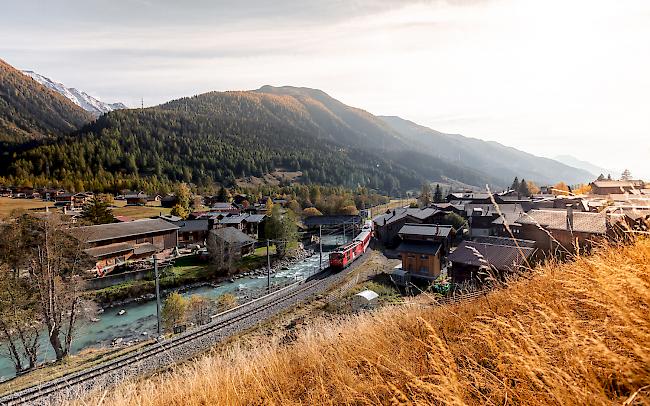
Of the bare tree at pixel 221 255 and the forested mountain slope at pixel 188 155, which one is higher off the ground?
the forested mountain slope at pixel 188 155

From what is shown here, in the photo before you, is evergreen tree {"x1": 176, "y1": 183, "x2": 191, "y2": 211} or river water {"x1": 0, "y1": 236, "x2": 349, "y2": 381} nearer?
river water {"x1": 0, "y1": 236, "x2": 349, "y2": 381}

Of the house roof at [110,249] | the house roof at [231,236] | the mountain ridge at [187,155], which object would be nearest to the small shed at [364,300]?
the house roof at [231,236]

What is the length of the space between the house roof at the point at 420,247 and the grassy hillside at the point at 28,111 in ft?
534

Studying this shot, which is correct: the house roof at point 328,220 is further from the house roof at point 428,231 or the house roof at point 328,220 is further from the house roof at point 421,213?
the house roof at point 428,231

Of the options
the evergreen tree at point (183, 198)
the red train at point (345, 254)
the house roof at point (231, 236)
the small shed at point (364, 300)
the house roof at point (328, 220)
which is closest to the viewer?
the small shed at point (364, 300)

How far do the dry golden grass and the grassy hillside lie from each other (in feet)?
565

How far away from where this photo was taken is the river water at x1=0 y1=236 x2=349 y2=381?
59.7 ft

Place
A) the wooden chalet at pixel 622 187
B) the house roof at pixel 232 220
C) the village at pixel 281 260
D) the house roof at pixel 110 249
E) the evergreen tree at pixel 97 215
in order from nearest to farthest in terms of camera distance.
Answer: the wooden chalet at pixel 622 187
the village at pixel 281 260
the house roof at pixel 110 249
the evergreen tree at pixel 97 215
the house roof at pixel 232 220

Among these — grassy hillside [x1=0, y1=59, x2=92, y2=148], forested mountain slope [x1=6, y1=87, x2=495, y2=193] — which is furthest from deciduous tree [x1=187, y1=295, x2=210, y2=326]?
grassy hillside [x1=0, y1=59, x2=92, y2=148]

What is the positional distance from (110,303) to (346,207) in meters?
42.0

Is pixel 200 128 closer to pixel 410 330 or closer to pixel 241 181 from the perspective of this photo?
pixel 241 181

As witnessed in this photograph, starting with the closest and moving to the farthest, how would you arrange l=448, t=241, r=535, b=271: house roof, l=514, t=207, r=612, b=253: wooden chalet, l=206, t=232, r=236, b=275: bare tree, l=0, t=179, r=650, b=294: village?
l=514, t=207, r=612, b=253: wooden chalet < l=448, t=241, r=535, b=271: house roof < l=0, t=179, r=650, b=294: village < l=206, t=232, r=236, b=275: bare tree

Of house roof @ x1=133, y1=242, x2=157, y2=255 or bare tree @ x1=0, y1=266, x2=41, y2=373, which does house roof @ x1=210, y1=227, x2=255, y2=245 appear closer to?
house roof @ x1=133, y1=242, x2=157, y2=255

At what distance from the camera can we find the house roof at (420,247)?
2473 centimetres
